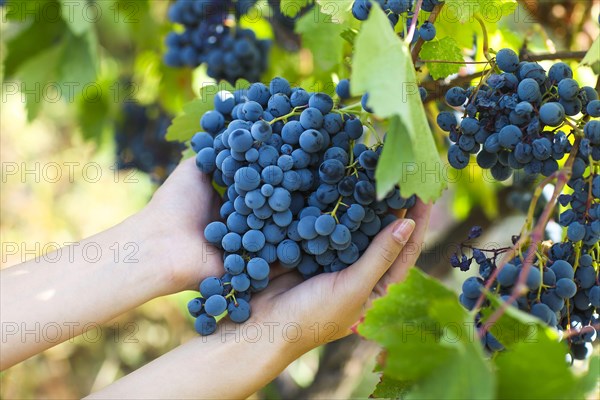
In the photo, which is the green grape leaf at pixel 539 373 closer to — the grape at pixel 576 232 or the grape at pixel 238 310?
the grape at pixel 576 232

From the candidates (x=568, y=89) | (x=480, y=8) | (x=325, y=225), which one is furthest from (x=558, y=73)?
(x=325, y=225)

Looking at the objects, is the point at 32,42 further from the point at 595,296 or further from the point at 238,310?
the point at 595,296

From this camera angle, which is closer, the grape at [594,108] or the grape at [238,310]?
the grape at [594,108]

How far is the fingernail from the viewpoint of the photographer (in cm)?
88

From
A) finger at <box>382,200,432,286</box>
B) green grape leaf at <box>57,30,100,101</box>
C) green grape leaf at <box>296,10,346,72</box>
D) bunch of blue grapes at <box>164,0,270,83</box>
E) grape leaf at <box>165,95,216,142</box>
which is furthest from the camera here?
green grape leaf at <box>57,30,100,101</box>

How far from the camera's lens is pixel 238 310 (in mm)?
908

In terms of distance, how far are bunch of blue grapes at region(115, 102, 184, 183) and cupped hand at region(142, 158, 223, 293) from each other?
0.70 m

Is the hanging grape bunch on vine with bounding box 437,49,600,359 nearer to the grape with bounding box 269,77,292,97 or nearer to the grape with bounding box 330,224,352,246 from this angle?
the grape with bounding box 330,224,352,246

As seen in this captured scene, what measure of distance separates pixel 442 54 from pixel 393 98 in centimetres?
34

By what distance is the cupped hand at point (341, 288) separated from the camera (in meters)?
0.90

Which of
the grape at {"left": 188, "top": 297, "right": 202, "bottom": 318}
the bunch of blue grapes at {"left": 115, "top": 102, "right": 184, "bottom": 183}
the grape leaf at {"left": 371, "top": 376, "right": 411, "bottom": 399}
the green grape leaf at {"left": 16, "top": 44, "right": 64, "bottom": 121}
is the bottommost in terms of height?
the bunch of blue grapes at {"left": 115, "top": 102, "right": 184, "bottom": 183}

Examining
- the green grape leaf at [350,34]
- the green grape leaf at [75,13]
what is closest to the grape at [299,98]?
the green grape leaf at [350,34]

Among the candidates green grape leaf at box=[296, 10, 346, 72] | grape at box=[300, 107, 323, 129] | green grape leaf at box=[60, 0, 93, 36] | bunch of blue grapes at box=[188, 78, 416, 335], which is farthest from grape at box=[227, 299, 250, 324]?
green grape leaf at box=[60, 0, 93, 36]

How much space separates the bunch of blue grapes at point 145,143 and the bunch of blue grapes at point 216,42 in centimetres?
32
